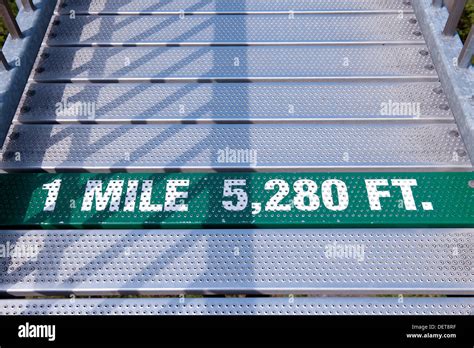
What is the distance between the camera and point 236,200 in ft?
11.3

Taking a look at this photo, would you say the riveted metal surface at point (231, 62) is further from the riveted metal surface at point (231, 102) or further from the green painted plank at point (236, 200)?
the green painted plank at point (236, 200)

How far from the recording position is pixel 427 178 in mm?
3512

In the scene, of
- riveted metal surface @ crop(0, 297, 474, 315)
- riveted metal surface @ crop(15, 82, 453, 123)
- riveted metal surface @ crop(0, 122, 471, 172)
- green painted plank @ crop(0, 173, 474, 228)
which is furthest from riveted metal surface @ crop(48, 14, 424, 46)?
riveted metal surface @ crop(0, 297, 474, 315)

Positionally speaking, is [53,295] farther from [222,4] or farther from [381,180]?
[222,4]

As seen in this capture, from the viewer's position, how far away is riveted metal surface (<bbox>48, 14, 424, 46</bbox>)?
436 cm

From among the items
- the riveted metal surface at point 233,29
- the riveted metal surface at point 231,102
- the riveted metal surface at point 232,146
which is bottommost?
the riveted metal surface at point 232,146

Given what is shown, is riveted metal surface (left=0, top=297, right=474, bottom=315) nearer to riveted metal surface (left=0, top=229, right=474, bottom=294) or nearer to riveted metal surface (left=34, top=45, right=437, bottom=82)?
riveted metal surface (left=0, top=229, right=474, bottom=294)

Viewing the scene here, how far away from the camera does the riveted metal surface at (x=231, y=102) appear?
385 centimetres

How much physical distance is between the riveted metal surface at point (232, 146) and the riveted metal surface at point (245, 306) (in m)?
0.97

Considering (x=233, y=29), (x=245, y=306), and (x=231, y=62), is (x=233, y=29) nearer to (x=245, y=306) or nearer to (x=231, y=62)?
(x=231, y=62)

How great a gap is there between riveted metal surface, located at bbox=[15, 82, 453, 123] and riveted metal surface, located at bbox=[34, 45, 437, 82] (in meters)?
0.12

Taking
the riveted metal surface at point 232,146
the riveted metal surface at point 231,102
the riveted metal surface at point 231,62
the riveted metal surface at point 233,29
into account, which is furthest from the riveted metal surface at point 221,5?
the riveted metal surface at point 232,146

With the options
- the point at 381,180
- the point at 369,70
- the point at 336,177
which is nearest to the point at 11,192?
the point at 336,177

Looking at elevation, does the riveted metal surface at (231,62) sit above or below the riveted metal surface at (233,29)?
below
